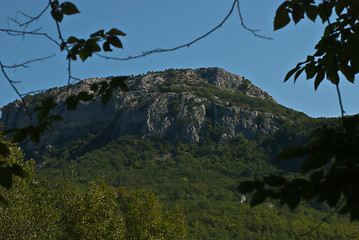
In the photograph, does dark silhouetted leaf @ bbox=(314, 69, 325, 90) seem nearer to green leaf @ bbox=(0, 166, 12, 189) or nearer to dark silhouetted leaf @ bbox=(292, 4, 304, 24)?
dark silhouetted leaf @ bbox=(292, 4, 304, 24)

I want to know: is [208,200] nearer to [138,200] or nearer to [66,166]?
[66,166]

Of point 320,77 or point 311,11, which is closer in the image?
point 311,11

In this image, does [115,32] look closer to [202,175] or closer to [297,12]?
[297,12]

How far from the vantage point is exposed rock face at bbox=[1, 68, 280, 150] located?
10075 centimetres

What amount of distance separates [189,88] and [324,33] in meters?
115

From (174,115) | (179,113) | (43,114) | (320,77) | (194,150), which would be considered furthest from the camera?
(174,115)

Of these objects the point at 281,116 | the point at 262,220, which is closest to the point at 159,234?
the point at 262,220

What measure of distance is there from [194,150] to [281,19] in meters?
94.4

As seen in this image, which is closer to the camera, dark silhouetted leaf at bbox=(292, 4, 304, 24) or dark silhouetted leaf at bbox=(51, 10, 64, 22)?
dark silhouetted leaf at bbox=(51, 10, 64, 22)

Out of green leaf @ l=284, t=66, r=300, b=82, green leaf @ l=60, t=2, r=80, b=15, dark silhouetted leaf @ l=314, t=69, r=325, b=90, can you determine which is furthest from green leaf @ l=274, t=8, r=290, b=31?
green leaf @ l=60, t=2, r=80, b=15

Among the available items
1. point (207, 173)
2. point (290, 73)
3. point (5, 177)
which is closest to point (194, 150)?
point (207, 173)

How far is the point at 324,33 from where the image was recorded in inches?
110

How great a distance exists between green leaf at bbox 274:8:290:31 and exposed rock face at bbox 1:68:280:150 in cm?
9447

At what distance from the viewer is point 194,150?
96.1 metres
